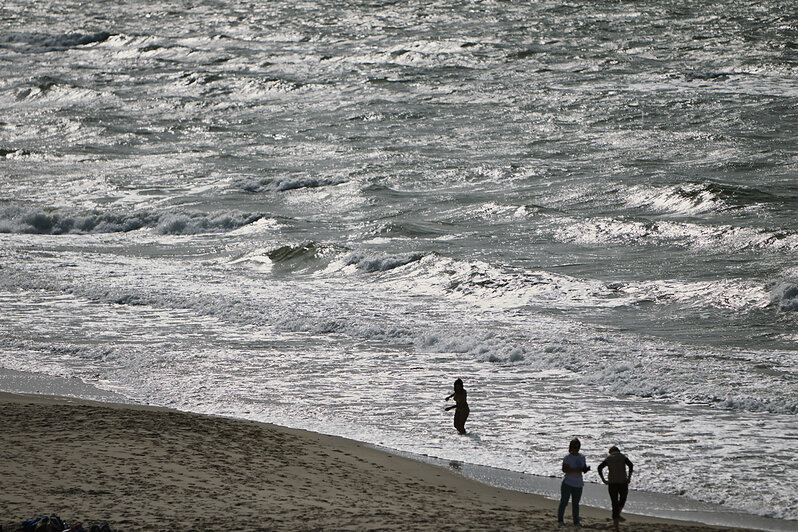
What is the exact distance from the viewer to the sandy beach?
10008 mm

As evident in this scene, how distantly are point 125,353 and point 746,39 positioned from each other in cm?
3695

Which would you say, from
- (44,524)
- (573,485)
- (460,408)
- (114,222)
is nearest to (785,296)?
(460,408)

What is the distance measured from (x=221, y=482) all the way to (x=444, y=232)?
17.0 metres

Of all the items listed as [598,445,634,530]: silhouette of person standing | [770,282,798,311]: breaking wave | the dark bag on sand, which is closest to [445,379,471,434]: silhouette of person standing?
[598,445,634,530]: silhouette of person standing

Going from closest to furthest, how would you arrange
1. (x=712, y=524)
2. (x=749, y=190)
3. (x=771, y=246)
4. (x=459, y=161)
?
1. (x=712, y=524)
2. (x=771, y=246)
3. (x=749, y=190)
4. (x=459, y=161)

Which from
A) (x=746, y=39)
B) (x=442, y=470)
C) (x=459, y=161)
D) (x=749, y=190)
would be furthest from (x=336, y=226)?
(x=746, y=39)

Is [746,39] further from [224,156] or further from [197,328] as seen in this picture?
[197,328]

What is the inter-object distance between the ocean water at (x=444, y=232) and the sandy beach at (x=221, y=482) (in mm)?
1193

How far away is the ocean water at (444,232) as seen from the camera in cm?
1568

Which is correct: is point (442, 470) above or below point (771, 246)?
below

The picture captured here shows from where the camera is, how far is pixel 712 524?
11070 mm

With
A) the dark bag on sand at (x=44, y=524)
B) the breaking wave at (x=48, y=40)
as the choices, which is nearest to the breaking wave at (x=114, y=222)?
the dark bag on sand at (x=44, y=524)

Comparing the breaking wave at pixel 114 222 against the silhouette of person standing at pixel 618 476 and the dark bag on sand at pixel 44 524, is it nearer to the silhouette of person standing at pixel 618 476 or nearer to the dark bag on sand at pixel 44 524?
the silhouette of person standing at pixel 618 476

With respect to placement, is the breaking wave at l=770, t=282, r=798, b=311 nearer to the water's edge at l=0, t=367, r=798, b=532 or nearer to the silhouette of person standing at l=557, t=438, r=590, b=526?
the water's edge at l=0, t=367, r=798, b=532
